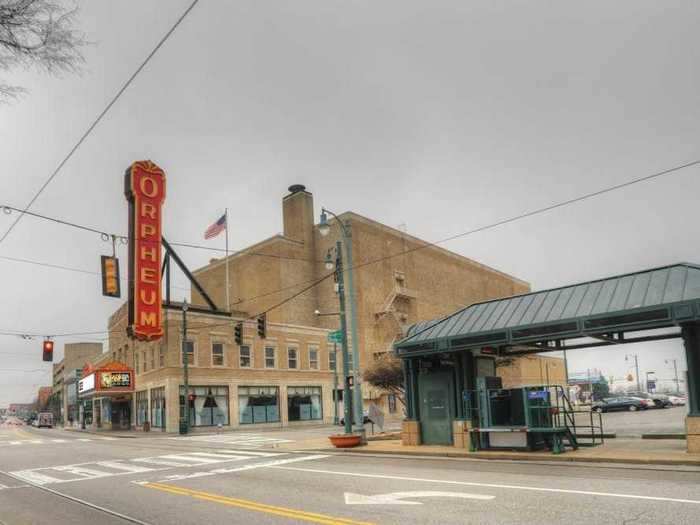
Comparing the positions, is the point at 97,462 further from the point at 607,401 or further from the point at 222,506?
the point at 607,401

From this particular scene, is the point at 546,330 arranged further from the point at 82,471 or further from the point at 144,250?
the point at 144,250

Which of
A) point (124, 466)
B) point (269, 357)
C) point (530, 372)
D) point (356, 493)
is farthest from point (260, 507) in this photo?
point (530, 372)

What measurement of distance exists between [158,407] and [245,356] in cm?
771

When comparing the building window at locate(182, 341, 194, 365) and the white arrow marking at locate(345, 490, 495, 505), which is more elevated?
the building window at locate(182, 341, 194, 365)

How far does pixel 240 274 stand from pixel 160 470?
174ft

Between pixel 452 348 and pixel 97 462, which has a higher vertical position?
pixel 452 348

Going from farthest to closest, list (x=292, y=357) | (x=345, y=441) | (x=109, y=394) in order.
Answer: (x=109, y=394) < (x=292, y=357) < (x=345, y=441)

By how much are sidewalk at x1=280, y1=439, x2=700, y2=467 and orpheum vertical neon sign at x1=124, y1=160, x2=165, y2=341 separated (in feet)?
79.7

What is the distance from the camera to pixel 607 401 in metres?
50.2

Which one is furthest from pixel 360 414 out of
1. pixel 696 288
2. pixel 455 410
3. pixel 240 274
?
pixel 240 274

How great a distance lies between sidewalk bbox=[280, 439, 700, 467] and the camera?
47.6 ft

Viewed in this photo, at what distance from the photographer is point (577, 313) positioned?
17656 mm

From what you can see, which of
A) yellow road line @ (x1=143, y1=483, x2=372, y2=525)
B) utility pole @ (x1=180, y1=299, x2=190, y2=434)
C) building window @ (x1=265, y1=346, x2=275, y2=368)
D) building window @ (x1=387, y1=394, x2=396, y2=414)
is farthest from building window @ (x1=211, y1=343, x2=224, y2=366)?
yellow road line @ (x1=143, y1=483, x2=372, y2=525)

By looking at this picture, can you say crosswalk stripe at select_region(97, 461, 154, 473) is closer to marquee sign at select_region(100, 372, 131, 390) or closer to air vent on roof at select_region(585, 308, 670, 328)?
air vent on roof at select_region(585, 308, 670, 328)
